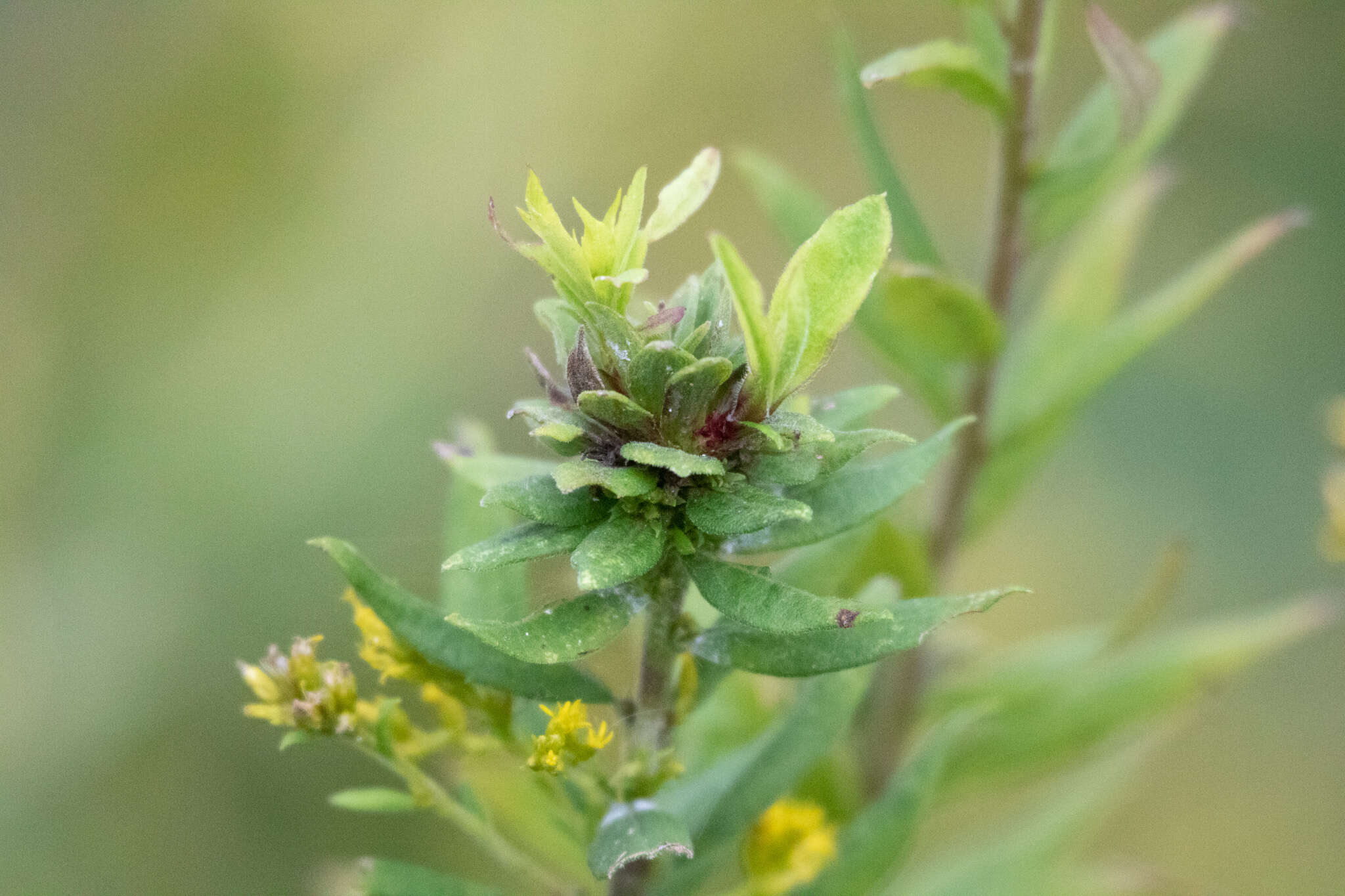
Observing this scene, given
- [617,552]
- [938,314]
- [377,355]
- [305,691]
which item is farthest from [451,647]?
[377,355]

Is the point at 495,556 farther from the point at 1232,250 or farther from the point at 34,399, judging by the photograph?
the point at 34,399

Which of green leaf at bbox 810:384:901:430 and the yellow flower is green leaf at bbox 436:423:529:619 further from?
the yellow flower

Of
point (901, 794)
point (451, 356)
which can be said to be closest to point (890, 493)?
point (901, 794)

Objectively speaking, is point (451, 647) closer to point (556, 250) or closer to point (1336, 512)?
point (556, 250)

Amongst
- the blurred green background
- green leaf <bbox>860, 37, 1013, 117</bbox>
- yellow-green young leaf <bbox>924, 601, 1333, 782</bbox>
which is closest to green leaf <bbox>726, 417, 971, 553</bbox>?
green leaf <bbox>860, 37, 1013, 117</bbox>

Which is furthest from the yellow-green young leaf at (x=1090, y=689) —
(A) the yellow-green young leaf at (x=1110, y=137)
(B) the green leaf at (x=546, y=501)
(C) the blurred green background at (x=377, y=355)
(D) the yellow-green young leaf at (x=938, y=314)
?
(C) the blurred green background at (x=377, y=355)

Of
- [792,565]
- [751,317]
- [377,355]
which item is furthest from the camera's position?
[377,355]
